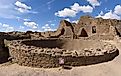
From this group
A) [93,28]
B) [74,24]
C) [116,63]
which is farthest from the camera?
[74,24]

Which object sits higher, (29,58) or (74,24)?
(74,24)

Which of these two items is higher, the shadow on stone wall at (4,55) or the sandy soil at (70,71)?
the shadow on stone wall at (4,55)

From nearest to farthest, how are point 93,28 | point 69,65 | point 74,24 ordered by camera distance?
point 69,65
point 93,28
point 74,24

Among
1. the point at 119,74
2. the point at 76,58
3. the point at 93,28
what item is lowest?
the point at 119,74

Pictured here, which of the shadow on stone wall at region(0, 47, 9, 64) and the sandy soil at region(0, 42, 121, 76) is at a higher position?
the shadow on stone wall at region(0, 47, 9, 64)

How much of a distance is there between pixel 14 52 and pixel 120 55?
23.2 ft

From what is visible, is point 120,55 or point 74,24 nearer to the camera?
point 120,55

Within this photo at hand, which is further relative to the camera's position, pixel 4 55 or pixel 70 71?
pixel 4 55

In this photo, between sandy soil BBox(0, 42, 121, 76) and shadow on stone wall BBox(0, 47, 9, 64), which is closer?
sandy soil BBox(0, 42, 121, 76)

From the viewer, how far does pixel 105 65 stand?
39.7 feet

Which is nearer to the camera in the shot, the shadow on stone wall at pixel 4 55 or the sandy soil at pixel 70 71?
A: the sandy soil at pixel 70 71

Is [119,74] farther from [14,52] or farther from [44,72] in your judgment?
[14,52]

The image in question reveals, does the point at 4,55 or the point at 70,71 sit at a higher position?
the point at 4,55

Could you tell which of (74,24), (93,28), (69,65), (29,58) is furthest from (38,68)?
(74,24)
